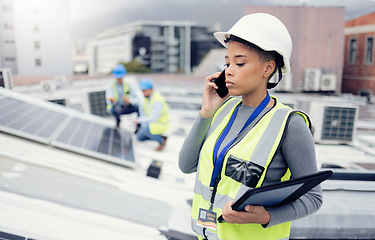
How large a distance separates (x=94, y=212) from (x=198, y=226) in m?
1.51

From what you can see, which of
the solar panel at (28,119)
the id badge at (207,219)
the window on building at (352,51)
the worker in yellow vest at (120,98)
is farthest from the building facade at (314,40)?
the id badge at (207,219)

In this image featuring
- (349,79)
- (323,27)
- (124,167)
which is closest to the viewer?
(124,167)

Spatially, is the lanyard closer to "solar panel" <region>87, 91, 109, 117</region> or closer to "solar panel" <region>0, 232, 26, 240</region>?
"solar panel" <region>0, 232, 26, 240</region>

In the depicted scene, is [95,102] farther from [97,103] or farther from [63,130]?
[63,130]

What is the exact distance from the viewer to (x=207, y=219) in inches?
50.2

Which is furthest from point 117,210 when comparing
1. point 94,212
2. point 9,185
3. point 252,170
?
point 252,170

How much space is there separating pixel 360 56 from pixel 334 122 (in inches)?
624

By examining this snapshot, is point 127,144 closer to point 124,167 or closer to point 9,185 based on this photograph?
point 124,167

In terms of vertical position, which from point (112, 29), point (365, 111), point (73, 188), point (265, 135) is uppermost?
point (112, 29)

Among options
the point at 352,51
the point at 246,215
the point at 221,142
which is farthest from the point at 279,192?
the point at 352,51

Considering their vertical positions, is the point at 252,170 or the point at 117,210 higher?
the point at 252,170

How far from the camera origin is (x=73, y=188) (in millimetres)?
2904

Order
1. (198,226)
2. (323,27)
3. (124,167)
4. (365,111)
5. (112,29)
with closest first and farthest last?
(198,226) < (124,167) < (365,111) < (323,27) < (112,29)

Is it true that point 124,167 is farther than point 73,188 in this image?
Yes
